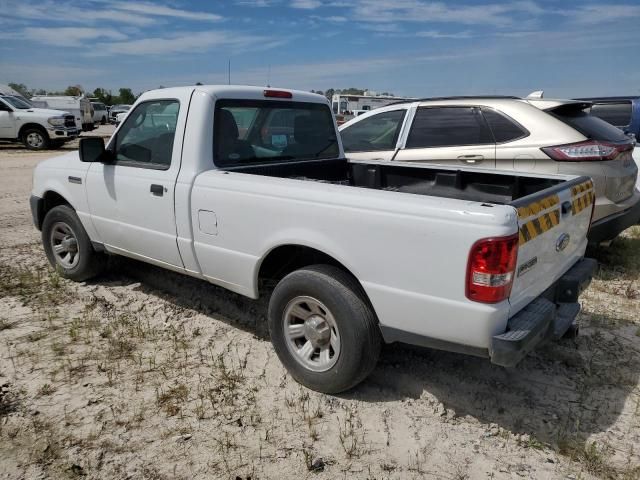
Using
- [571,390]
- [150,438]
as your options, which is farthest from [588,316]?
[150,438]

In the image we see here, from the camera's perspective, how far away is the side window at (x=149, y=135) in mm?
3885

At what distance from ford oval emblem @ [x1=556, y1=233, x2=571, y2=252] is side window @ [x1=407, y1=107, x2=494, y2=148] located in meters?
2.41

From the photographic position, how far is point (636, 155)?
6.43m

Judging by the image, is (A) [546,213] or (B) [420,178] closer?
(A) [546,213]

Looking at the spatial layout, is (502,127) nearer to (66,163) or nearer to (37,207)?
(66,163)

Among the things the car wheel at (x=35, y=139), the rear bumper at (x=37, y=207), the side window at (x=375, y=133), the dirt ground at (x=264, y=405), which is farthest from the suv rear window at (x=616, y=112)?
the car wheel at (x=35, y=139)

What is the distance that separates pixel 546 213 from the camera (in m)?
2.77

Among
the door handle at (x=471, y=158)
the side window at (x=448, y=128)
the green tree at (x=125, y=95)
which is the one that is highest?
the green tree at (x=125, y=95)

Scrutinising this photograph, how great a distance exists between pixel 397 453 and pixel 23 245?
5553mm

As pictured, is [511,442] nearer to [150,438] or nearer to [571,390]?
[571,390]

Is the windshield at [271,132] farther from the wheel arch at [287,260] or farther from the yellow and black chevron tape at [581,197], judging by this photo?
the yellow and black chevron tape at [581,197]

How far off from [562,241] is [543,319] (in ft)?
2.06

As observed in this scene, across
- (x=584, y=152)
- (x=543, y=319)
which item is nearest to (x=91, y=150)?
(x=543, y=319)

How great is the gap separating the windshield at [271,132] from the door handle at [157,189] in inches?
18.4
